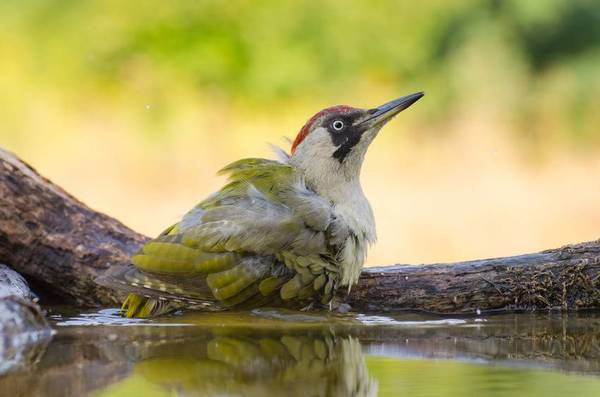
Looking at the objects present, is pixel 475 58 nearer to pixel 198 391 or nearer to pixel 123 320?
pixel 123 320

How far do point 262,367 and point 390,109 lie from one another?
7.26 feet

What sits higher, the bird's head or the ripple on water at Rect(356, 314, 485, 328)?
the bird's head

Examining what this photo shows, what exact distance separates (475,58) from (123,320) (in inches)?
349

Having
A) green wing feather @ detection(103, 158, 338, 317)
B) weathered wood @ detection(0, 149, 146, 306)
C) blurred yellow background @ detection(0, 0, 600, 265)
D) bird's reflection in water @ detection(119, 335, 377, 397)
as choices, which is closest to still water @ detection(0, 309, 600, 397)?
bird's reflection in water @ detection(119, 335, 377, 397)

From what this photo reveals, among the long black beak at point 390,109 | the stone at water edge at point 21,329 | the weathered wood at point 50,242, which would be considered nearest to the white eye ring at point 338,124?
the long black beak at point 390,109

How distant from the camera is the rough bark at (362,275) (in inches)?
233

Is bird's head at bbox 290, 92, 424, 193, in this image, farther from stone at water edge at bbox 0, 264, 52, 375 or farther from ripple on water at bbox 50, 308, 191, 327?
stone at water edge at bbox 0, 264, 52, 375

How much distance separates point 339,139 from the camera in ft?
20.6

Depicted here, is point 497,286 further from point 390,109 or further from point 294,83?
point 294,83

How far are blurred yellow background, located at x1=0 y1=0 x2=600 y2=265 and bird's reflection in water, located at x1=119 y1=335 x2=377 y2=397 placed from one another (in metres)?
8.28

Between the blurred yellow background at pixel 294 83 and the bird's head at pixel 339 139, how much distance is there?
6915 millimetres

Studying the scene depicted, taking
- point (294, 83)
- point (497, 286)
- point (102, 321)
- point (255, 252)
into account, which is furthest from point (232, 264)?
point (294, 83)

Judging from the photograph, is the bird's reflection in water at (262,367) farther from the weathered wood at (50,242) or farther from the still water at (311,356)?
the weathered wood at (50,242)

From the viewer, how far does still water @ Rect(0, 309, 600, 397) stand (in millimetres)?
4016
